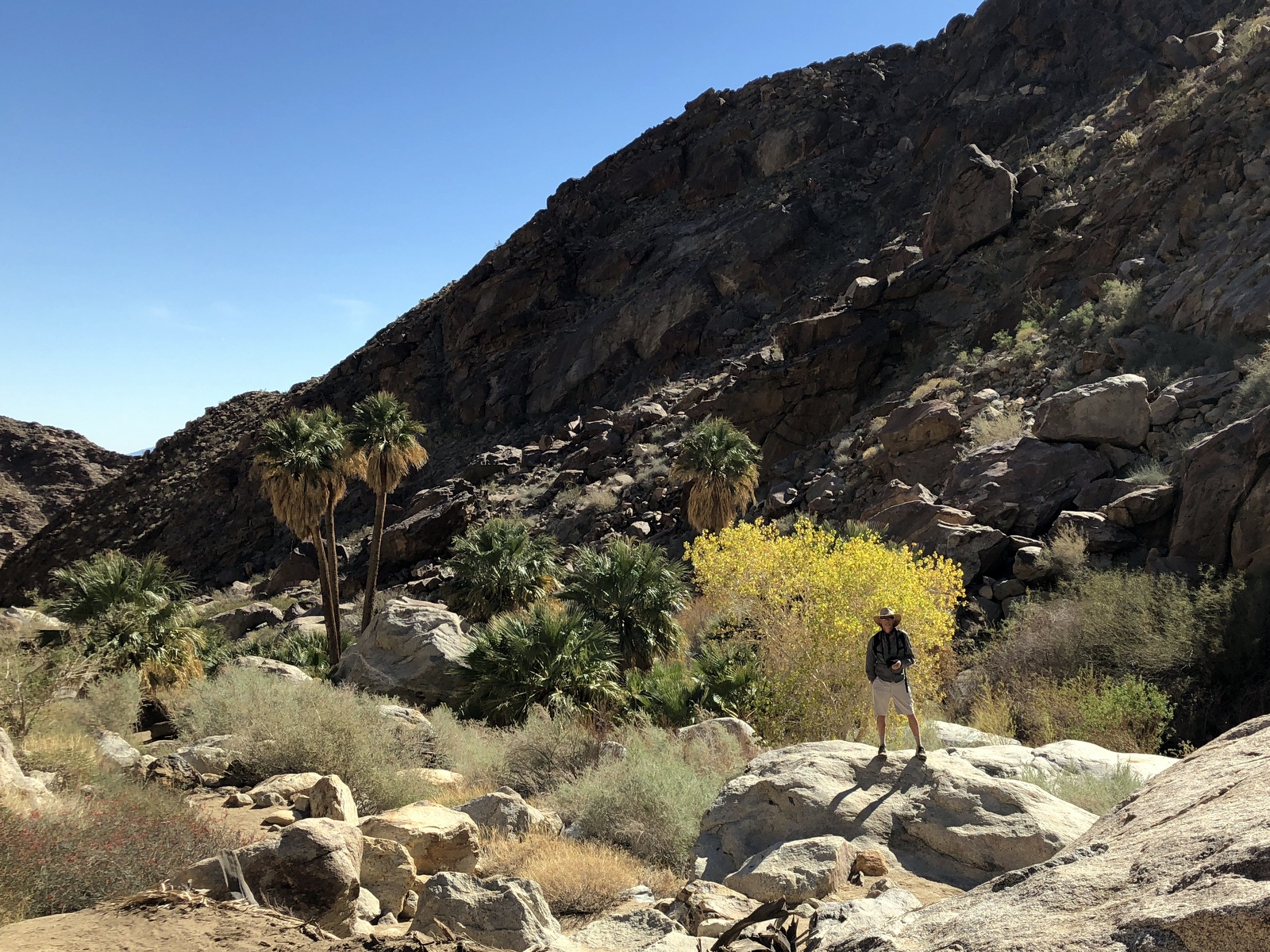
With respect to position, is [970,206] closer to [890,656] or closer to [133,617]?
[890,656]

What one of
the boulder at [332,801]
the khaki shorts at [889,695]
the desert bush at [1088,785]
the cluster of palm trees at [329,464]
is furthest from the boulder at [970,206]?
the boulder at [332,801]

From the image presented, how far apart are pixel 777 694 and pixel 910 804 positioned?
5.92 metres

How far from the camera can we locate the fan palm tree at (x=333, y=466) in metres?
25.9

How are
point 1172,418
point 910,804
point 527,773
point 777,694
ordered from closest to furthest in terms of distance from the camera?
point 910,804 < point 527,773 < point 777,694 < point 1172,418

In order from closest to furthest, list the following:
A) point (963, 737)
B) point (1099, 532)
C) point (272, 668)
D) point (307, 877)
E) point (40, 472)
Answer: point (307, 877) < point (963, 737) < point (1099, 532) < point (272, 668) < point (40, 472)

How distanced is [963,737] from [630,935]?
6.76 metres

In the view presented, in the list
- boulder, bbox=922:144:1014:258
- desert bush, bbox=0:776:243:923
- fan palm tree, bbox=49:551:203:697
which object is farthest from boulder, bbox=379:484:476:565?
desert bush, bbox=0:776:243:923

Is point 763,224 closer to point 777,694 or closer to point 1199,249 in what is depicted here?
point 1199,249

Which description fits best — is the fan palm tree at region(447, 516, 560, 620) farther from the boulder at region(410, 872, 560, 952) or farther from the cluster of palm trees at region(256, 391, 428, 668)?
the boulder at region(410, 872, 560, 952)

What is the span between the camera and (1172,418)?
63.3ft

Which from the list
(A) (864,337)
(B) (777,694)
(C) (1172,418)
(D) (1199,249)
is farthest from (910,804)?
(A) (864,337)

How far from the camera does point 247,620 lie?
112 ft

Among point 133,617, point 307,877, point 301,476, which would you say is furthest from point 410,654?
point 307,877

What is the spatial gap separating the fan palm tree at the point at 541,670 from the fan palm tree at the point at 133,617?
7.19 m
